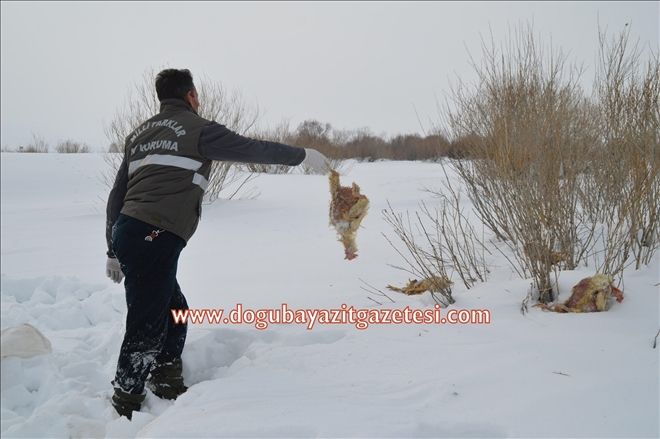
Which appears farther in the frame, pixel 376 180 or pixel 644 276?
pixel 376 180

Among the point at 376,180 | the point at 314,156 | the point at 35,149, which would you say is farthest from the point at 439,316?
the point at 35,149

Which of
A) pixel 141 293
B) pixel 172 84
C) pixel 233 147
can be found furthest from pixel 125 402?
pixel 172 84

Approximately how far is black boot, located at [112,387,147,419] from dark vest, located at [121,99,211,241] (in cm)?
79

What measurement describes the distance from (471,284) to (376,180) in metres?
9.95

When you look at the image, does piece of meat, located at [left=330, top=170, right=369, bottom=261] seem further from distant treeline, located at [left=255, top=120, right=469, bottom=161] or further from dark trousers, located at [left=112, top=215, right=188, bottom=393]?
distant treeline, located at [left=255, top=120, right=469, bottom=161]

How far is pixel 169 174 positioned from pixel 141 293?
0.59 metres

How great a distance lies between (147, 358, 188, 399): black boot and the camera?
2.34 metres

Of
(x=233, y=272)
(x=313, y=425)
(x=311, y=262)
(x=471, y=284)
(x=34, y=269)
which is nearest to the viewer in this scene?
(x=313, y=425)

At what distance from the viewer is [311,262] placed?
4.93 m

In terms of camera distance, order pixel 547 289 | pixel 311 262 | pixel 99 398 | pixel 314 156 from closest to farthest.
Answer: pixel 99 398, pixel 314 156, pixel 547 289, pixel 311 262

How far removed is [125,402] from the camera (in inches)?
84.1

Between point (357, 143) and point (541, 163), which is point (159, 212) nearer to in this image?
point (541, 163)

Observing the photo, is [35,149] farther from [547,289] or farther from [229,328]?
[547,289]

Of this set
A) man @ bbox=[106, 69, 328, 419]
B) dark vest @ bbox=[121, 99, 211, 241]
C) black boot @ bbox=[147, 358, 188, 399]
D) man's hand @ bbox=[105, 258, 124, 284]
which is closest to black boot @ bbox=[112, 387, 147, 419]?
man @ bbox=[106, 69, 328, 419]
